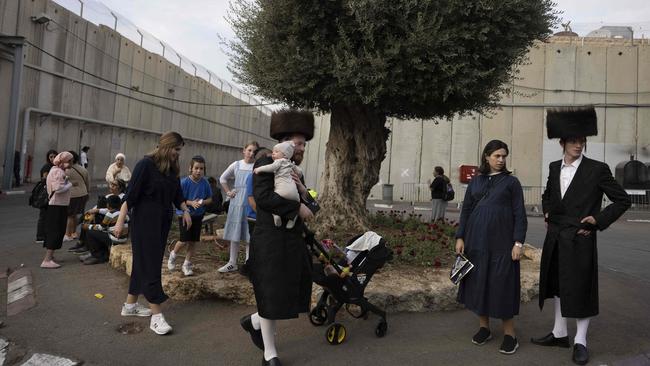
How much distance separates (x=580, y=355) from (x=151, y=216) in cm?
387

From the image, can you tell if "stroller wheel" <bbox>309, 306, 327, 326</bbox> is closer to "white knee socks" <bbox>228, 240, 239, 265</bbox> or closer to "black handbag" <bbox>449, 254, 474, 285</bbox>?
"black handbag" <bbox>449, 254, 474, 285</bbox>

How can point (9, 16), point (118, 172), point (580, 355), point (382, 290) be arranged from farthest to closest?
point (9, 16)
point (118, 172)
point (382, 290)
point (580, 355)

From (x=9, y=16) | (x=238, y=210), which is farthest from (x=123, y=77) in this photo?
(x=238, y=210)

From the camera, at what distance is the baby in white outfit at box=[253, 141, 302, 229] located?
340 cm

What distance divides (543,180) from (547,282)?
22.6 m

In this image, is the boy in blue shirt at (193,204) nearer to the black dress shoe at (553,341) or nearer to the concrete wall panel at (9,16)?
the black dress shoe at (553,341)

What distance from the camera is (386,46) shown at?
589cm

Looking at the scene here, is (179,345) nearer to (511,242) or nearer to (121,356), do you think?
(121,356)

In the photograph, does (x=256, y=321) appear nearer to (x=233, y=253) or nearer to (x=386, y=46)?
(x=233, y=253)

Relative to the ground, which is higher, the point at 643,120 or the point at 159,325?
the point at 643,120

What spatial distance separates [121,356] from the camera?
3.80 m

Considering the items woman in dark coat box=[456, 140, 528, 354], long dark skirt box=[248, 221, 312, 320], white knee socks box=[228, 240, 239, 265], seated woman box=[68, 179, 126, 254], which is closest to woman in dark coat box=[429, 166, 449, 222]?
white knee socks box=[228, 240, 239, 265]

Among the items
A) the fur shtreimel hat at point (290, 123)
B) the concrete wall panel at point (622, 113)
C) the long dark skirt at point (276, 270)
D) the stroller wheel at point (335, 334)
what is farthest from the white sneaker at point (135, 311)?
the concrete wall panel at point (622, 113)

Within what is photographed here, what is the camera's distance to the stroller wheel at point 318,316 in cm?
451
